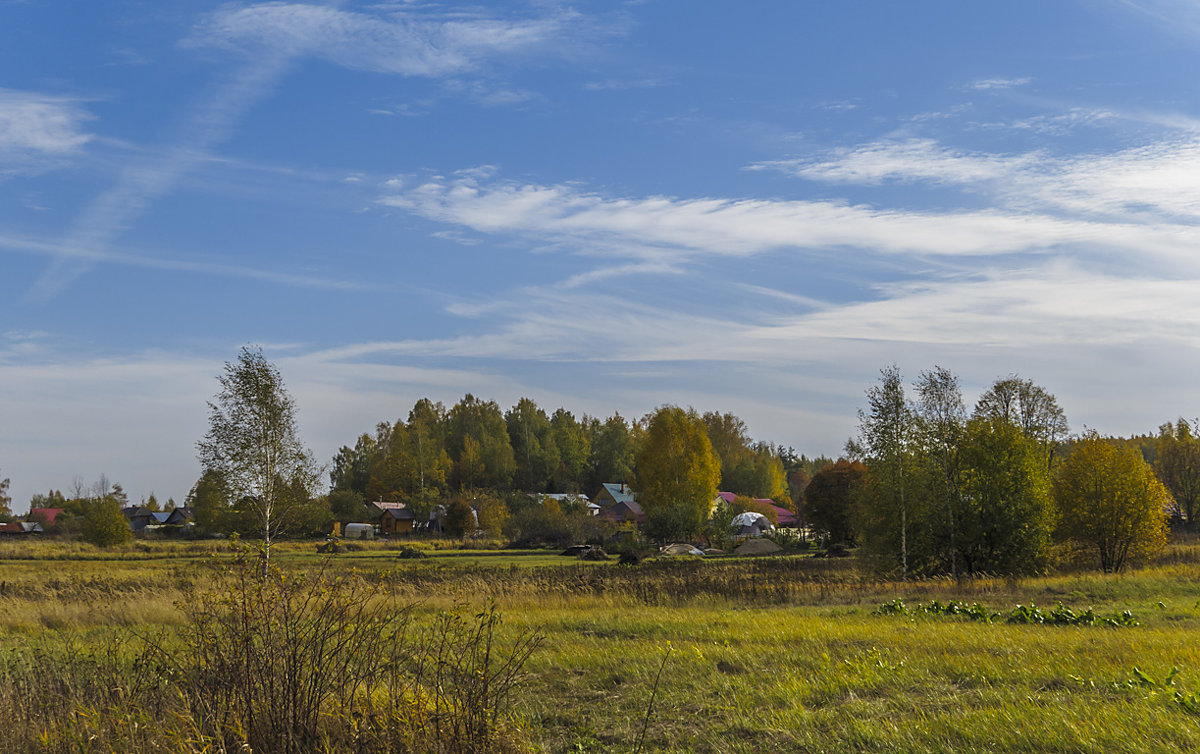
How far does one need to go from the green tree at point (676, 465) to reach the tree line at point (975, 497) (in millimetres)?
32773

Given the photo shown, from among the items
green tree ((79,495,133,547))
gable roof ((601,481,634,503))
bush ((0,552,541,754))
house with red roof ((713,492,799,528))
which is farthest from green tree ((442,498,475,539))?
bush ((0,552,541,754))

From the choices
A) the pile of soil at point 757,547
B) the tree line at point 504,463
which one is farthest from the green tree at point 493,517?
the pile of soil at point 757,547

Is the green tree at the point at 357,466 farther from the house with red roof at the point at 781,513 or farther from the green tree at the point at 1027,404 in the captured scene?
the green tree at the point at 1027,404

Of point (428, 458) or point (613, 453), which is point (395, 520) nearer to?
point (428, 458)

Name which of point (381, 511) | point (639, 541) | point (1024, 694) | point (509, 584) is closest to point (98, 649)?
point (1024, 694)

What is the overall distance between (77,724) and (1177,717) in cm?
828

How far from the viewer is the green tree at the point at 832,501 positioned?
198ft

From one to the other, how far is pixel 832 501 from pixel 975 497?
28.8 m

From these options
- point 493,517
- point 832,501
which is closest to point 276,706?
point 832,501

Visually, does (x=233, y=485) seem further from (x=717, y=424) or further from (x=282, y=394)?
(x=717, y=424)

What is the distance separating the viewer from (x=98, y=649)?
1141 centimetres

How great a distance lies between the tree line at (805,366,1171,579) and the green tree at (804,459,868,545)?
22.1 m

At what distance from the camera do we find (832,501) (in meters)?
60.8

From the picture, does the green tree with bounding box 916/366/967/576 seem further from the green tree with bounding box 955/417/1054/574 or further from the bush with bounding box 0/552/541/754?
the bush with bounding box 0/552/541/754
